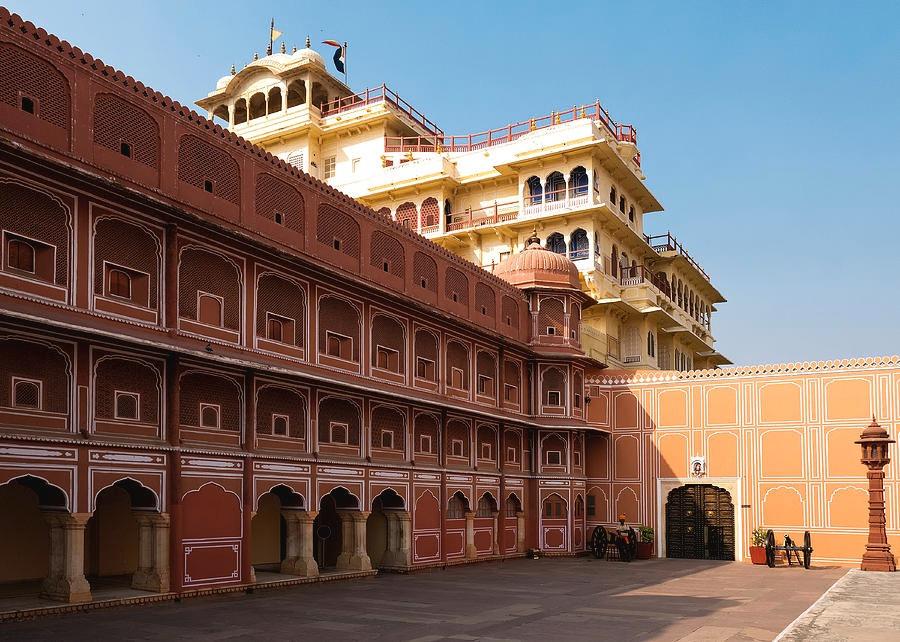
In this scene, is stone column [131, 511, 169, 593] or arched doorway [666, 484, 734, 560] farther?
arched doorway [666, 484, 734, 560]

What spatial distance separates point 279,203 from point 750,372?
19507 mm

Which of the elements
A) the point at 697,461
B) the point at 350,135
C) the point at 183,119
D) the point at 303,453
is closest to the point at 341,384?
the point at 303,453

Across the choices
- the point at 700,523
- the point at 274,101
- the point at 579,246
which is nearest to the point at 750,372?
the point at 700,523

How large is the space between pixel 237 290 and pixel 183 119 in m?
3.80

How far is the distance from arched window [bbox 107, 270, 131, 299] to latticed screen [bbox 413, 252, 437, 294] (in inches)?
427

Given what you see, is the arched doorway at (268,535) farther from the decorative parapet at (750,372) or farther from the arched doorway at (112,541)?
the decorative parapet at (750,372)

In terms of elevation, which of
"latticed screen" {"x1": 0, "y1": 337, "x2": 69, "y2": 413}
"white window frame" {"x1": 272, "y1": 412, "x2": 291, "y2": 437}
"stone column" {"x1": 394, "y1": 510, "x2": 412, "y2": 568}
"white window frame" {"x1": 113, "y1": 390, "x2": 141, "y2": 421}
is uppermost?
"latticed screen" {"x1": 0, "y1": 337, "x2": 69, "y2": 413}

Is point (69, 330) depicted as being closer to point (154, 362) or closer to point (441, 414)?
point (154, 362)

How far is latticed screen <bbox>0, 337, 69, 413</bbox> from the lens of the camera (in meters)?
15.9

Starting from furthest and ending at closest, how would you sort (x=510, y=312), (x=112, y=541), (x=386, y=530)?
(x=510, y=312) < (x=386, y=530) < (x=112, y=541)

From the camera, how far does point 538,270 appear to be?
3438 centimetres

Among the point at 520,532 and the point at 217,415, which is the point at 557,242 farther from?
the point at 217,415

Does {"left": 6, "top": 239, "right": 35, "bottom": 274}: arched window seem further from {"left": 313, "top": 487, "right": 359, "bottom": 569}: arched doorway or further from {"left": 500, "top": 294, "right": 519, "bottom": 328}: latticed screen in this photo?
{"left": 500, "top": 294, "right": 519, "bottom": 328}: latticed screen

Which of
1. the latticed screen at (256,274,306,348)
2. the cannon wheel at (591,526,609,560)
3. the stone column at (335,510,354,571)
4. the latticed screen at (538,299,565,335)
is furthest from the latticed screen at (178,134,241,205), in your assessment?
the cannon wheel at (591,526,609,560)
